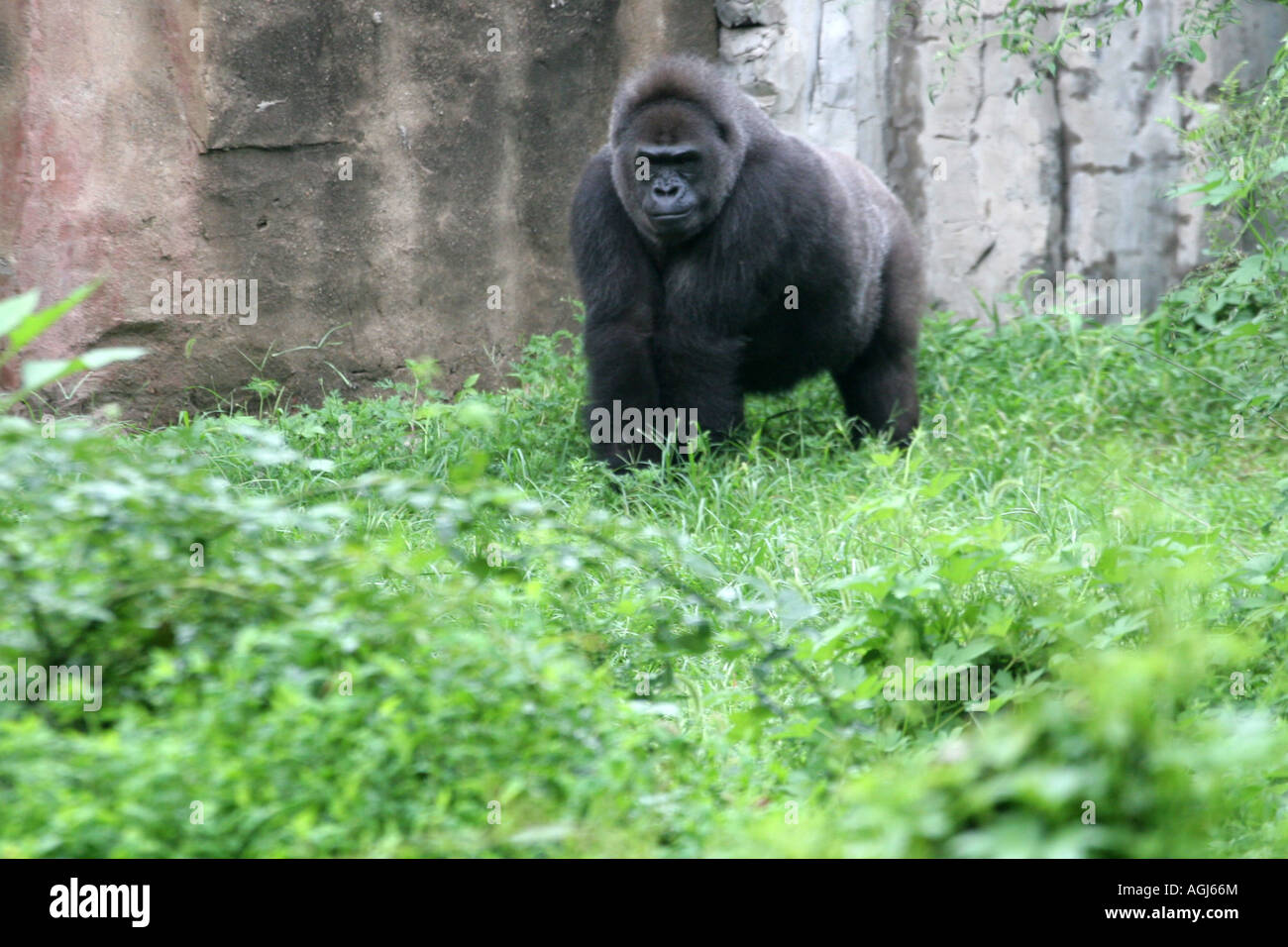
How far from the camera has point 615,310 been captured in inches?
188

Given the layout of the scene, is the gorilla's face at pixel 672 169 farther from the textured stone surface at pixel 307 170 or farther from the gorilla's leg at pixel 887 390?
the textured stone surface at pixel 307 170

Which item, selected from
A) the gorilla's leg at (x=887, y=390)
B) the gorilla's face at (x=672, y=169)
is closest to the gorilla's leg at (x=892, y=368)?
the gorilla's leg at (x=887, y=390)

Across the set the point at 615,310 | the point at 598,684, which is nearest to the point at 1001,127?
the point at 615,310

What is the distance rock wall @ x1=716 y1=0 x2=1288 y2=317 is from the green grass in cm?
303

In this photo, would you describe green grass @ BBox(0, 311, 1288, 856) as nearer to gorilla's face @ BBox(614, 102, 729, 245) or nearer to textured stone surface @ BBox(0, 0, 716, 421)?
gorilla's face @ BBox(614, 102, 729, 245)

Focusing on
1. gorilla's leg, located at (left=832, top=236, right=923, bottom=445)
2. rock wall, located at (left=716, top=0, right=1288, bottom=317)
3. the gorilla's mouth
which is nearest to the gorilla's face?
the gorilla's mouth

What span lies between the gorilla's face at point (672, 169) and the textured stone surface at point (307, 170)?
1.26 m

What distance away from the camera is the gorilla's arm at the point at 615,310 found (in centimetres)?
476

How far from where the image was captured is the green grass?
152 cm

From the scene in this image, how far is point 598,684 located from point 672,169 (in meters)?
3.01

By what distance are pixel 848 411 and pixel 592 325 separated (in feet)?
4.25

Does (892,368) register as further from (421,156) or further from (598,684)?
(598,684)

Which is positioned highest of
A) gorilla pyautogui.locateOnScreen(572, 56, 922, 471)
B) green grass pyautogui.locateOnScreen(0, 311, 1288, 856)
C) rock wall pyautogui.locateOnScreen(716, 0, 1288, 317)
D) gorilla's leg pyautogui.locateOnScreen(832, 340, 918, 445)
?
rock wall pyautogui.locateOnScreen(716, 0, 1288, 317)

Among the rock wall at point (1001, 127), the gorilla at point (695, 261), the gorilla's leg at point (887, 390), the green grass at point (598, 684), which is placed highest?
the rock wall at point (1001, 127)
